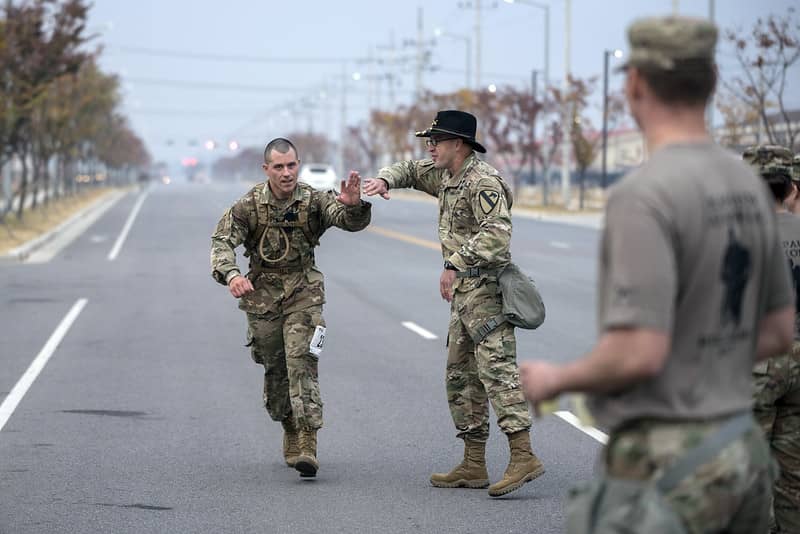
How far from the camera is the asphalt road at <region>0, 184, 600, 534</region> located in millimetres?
7465

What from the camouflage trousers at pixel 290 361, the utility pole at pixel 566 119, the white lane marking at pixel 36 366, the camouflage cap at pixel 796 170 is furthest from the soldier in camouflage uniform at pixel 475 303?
the utility pole at pixel 566 119

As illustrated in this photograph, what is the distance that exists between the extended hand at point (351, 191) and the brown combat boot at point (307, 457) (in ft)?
4.53

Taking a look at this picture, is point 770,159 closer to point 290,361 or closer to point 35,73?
point 290,361

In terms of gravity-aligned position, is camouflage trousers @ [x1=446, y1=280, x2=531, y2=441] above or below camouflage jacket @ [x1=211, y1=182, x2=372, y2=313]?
below

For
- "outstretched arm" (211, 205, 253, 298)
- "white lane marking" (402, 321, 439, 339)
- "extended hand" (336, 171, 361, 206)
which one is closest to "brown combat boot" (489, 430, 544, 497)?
"extended hand" (336, 171, 361, 206)

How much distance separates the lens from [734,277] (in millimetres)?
3559

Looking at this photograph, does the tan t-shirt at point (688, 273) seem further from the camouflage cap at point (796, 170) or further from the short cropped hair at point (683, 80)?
the camouflage cap at point (796, 170)

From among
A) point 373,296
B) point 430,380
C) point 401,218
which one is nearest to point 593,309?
point 373,296

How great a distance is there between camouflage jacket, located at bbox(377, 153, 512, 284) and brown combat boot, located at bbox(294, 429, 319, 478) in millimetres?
1304

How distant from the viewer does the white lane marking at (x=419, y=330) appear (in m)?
15.7

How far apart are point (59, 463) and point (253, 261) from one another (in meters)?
1.77

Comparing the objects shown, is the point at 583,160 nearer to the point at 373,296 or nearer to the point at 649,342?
the point at 373,296

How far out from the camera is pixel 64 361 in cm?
1375

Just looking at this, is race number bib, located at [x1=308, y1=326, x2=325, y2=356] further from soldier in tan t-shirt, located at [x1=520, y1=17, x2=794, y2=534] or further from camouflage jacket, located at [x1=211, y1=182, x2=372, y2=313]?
soldier in tan t-shirt, located at [x1=520, y1=17, x2=794, y2=534]
